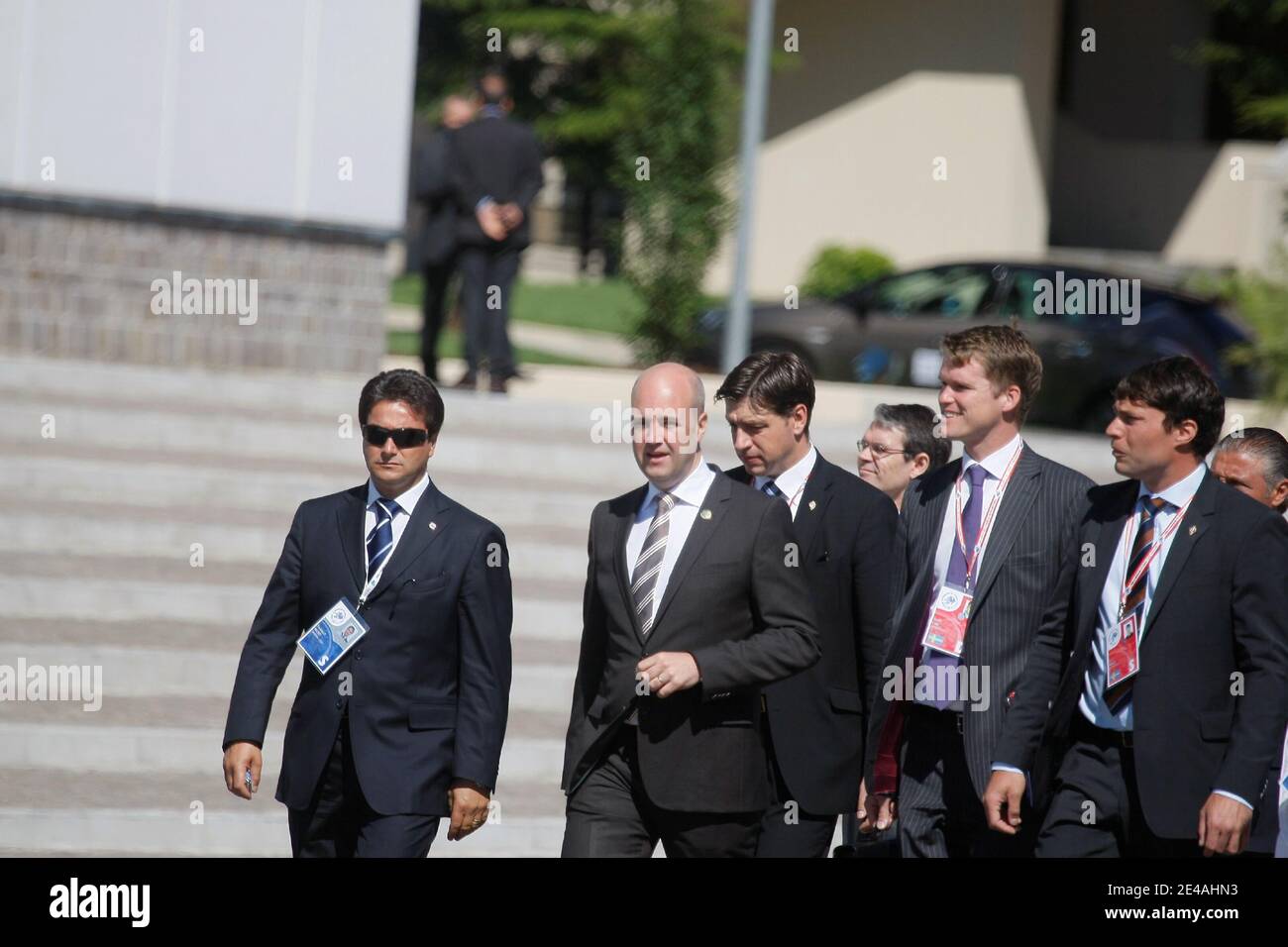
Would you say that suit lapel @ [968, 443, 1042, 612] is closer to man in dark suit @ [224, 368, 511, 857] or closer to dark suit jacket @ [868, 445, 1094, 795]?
dark suit jacket @ [868, 445, 1094, 795]

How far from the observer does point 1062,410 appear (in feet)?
49.1

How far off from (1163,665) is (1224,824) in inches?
17.5

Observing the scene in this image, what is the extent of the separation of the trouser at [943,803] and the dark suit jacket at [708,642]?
1.62 ft

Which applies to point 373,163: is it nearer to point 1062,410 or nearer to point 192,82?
point 192,82

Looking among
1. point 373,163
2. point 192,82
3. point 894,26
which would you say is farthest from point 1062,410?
point 894,26

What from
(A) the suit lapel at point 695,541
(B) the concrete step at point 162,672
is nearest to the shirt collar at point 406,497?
(A) the suit lapel at point 695,541

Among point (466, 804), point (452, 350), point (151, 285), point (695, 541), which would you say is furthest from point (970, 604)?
point (452, 350)

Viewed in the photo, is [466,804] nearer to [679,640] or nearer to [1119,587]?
[679,640]

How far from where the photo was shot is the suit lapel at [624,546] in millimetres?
5055

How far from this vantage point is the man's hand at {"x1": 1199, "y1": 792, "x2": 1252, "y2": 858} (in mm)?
4730

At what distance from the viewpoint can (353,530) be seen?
511 centimetres

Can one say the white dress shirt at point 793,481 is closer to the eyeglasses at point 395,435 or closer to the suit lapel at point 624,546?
the suit lapel at point 624,546

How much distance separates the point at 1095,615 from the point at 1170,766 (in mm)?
466
